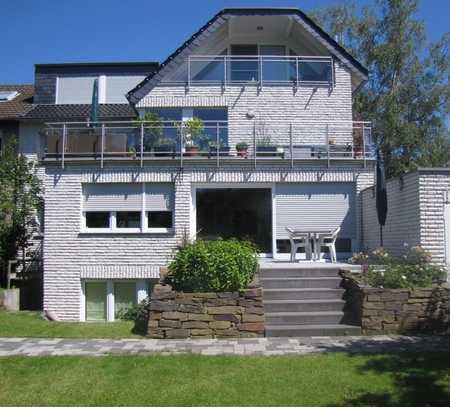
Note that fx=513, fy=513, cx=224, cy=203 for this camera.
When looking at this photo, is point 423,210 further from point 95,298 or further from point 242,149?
point 95,298

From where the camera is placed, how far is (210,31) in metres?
17.5

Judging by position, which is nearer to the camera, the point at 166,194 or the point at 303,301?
the point at 303,301

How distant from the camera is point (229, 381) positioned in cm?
639

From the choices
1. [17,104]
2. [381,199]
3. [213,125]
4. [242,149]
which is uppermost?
[17,104]

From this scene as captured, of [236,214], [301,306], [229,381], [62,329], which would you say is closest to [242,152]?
[236,214]

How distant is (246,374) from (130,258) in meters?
7.93

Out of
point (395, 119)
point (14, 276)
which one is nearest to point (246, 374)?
point (14, 276)

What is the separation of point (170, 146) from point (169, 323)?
6742 millimetres

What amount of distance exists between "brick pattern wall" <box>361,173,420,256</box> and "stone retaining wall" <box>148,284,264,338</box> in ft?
15.1

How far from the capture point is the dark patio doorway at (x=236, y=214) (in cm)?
1484

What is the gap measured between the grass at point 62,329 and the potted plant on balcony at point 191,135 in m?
5.81

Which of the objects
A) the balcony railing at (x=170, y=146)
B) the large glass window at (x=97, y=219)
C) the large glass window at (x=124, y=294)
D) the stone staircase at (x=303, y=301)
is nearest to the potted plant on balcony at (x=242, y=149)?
the balcony railing at (x=170, y=146)

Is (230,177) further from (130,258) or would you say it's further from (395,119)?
(395,119)

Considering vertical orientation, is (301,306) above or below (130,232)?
below
